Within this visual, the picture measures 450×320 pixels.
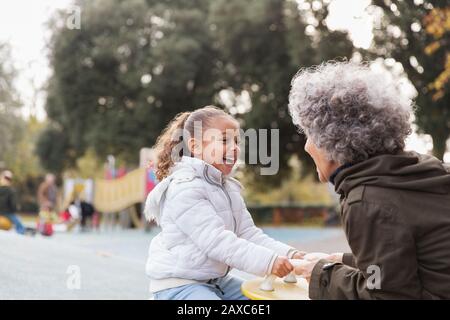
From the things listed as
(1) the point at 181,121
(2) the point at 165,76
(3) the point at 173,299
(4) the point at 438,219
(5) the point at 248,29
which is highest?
(5) the point at 248,29

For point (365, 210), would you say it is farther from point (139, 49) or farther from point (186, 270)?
point (139, 49)

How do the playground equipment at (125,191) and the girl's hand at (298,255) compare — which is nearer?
the girl's hand at (298,255)

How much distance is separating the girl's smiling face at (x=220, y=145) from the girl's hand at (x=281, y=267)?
54cm

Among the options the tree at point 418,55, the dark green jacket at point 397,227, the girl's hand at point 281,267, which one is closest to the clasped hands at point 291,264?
the girl's hand at point 281,267

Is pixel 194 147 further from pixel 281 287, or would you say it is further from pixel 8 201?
pixel 8 201

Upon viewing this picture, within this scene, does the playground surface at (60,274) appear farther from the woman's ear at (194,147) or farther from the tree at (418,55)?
the tree at (418,55)

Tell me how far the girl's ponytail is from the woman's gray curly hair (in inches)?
35.7

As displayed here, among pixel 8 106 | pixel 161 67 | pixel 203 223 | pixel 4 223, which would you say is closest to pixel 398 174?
pixel 203 223

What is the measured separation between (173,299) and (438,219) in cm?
101

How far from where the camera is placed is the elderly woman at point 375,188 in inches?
58.5

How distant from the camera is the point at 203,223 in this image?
2.08m

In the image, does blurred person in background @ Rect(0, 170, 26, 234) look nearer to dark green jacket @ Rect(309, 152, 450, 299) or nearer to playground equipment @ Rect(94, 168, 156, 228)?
playground equipment @ Rect(94, 168, 156, 228)
